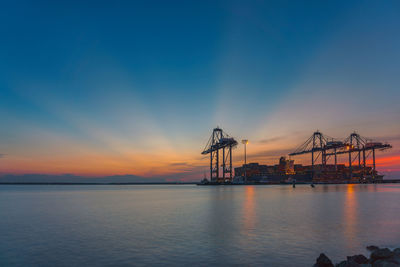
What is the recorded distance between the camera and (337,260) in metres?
14.9

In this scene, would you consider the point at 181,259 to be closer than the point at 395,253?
No

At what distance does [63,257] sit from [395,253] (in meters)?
16.5

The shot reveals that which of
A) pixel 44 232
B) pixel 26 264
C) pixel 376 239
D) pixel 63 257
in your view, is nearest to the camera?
pixel 26 264

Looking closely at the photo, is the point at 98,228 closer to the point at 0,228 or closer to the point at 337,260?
the point at 0,228

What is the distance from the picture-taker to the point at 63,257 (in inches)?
612

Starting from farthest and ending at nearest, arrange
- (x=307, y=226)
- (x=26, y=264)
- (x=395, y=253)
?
(x=307, y=226)
(x=26, y=264)
(x=395, y=253)

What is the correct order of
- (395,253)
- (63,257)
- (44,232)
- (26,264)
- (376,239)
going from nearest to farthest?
(395,253)
(26,264)
(63,257)
(376,239)
(44,232)

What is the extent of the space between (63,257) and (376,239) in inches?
782

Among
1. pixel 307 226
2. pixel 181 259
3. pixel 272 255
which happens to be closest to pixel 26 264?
pixel 181 259

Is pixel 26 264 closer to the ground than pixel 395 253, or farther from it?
closer to the ground

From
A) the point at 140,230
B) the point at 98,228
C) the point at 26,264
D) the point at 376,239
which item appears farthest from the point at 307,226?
the point at 26,264

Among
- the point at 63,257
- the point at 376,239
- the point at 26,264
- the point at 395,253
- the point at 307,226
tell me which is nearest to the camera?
the point at 395,253

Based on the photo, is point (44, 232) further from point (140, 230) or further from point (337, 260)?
point (337, 260)

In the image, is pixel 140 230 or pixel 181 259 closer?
pixel 181 259
